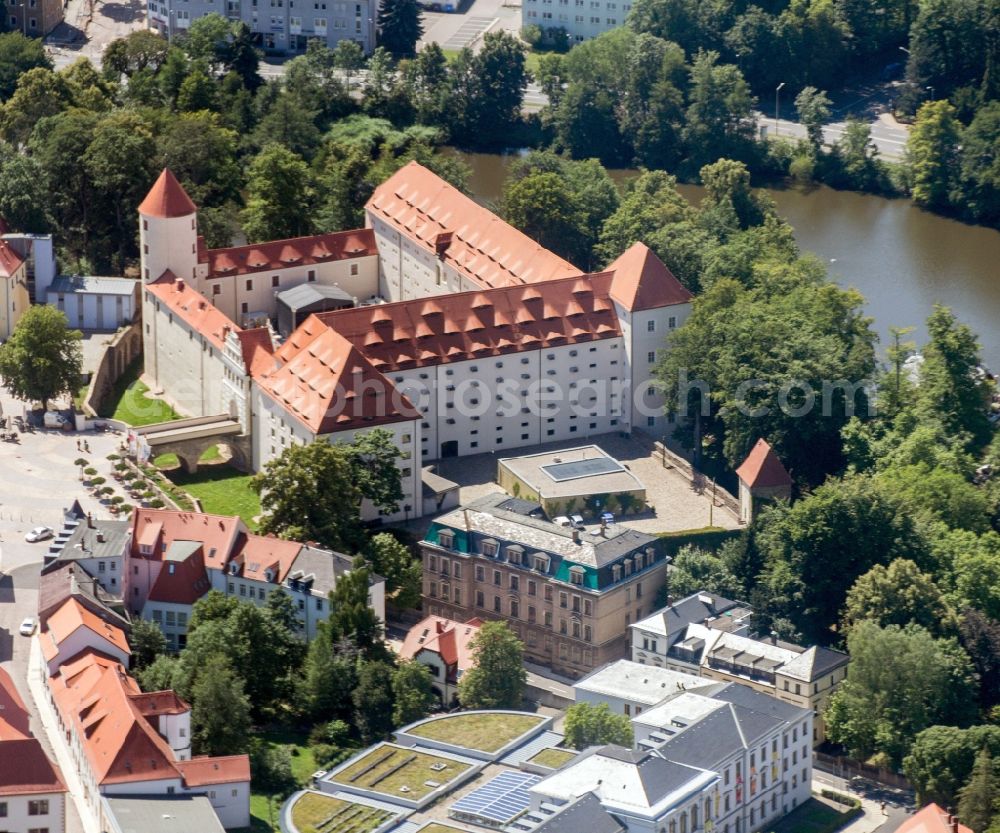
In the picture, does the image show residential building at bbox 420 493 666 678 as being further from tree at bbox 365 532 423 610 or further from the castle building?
the castle building

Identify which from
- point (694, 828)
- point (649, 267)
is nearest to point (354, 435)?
point (649, 267)

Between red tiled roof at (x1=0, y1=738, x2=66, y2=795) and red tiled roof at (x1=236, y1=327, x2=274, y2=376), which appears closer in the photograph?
red tiled roof at (x1=0, y1=738, x2=66, y2=795)

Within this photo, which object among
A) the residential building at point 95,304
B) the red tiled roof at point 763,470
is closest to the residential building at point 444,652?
the red tiled roof at point 763,470

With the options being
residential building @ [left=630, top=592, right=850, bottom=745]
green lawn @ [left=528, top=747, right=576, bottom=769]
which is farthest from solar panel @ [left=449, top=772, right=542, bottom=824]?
residential building @ [left=630, top=592, right=850, bottom=745]

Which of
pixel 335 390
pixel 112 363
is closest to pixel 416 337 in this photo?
pixel 335 390

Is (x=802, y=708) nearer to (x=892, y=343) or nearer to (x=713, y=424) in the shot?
(x=713, y=424)

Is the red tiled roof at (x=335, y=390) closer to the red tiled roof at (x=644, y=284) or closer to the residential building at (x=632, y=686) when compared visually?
the red tiled roof at (x=644, y=284)
